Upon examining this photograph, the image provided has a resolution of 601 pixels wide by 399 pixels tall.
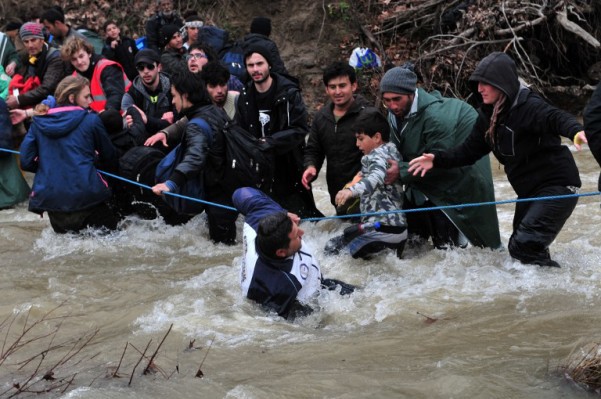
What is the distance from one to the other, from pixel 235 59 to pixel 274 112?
105 inches

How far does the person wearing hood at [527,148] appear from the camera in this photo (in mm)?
5914

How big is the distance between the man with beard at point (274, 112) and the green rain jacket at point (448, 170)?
1042mm

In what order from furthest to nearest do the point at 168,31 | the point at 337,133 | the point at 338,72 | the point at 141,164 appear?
the point at 168,31 < the point at 141,164 < the point at 337,133 < the point at 338,72

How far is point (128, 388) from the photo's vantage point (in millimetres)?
4711

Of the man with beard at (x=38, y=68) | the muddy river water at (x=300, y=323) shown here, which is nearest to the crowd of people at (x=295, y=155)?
the muddy river water at (x=300, y=323)

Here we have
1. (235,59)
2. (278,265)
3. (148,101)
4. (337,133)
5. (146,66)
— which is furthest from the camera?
(235,59)

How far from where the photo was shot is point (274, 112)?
25.3 feet

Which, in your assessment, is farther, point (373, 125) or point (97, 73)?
point (97, 73)

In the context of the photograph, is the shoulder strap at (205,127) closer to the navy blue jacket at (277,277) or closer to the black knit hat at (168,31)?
the navy blue jacket at (277,277)

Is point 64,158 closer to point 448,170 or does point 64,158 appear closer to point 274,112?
point 274,112

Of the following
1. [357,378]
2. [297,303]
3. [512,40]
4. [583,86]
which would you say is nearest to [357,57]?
[512,40]

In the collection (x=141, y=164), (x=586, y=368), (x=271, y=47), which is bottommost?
(x=586, y=368)

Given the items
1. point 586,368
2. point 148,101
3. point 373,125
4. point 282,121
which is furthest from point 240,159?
point 586,368

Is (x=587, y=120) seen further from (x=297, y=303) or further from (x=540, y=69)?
(x=540, y=69)
